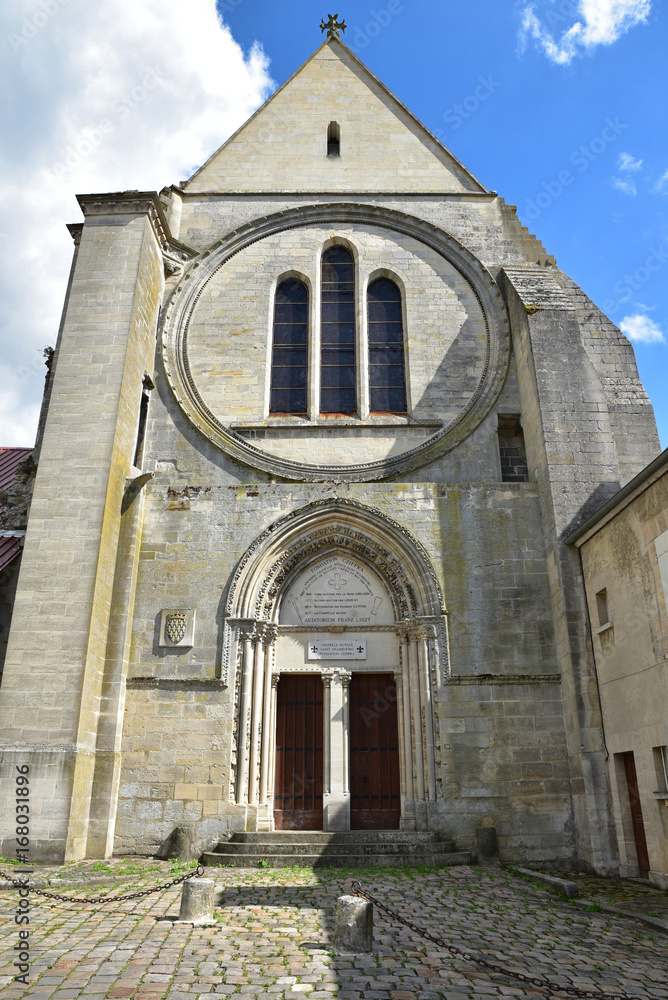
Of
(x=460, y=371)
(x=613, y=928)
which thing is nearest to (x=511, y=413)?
(x=460, y=371)

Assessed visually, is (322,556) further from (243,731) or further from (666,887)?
(666,887)

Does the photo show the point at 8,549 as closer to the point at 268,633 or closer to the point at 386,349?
the point at 268,633

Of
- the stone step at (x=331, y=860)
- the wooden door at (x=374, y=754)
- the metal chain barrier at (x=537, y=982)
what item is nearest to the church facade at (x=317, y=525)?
the wooden door at (x=374, y=754)

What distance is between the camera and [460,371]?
12.5 m

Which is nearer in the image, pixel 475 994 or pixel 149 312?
pixel 475 994

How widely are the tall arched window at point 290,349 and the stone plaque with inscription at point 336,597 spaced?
2.95 m

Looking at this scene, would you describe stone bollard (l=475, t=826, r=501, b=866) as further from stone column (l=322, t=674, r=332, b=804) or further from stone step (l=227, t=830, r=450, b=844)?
stone column (l=322, t=674, r=332, b=804)

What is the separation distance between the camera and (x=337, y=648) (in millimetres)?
10961

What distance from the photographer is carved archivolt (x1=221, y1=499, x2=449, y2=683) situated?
10344 millimetres

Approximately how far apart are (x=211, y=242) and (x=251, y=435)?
4.19m

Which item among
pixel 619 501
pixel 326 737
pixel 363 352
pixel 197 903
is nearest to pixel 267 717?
pixel 326 737

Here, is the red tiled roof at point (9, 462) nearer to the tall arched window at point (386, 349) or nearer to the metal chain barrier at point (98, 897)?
the tall arched window at point (386, 349)

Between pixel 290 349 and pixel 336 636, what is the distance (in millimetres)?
5220

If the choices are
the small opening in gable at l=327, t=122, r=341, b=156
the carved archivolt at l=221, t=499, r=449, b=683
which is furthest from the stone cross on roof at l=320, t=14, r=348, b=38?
the carved archivolt at l=221, t=499, r=449, b=683
